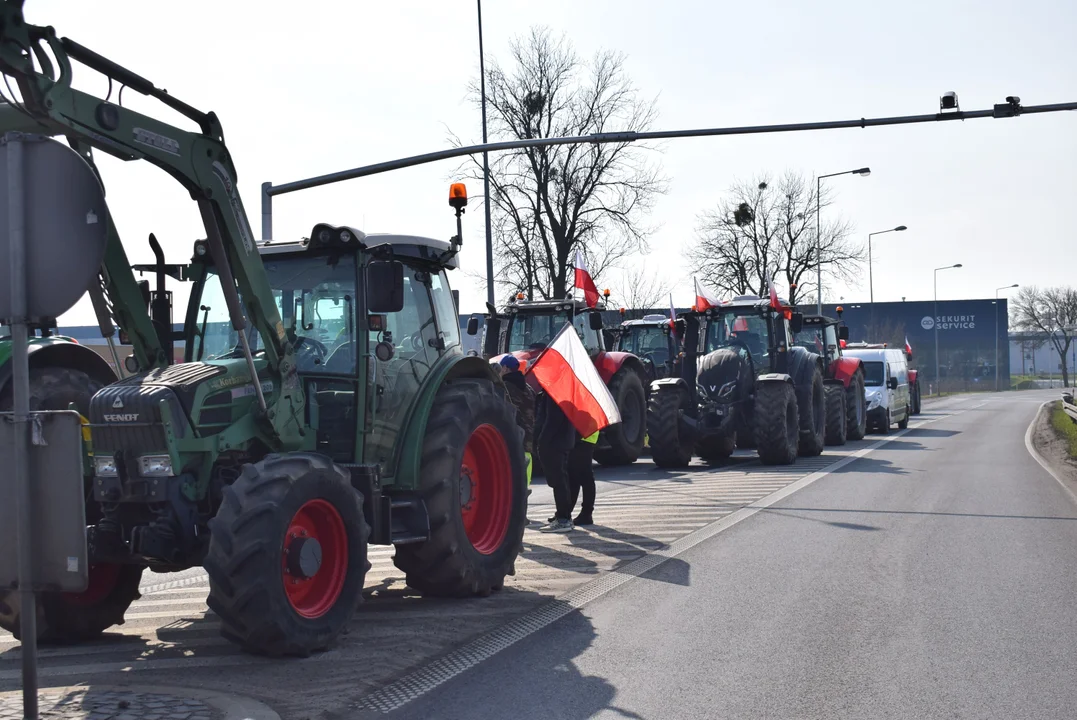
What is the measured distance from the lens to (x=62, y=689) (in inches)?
222

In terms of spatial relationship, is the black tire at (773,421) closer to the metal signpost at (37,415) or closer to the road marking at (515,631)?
the road marking at (515,631)

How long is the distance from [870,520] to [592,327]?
776 cm

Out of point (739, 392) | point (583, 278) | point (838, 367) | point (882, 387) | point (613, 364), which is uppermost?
point (583, 278)

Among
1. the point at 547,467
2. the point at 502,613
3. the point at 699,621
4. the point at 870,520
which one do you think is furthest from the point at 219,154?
the point at 870,520

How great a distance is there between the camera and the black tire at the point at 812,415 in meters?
20.6

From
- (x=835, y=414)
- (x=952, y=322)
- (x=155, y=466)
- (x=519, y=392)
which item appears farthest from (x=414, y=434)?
(x=952, y=322)

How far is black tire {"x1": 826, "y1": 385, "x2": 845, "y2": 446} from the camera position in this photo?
2361cm

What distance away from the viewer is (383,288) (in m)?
7.20

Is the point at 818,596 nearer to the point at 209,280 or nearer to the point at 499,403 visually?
the point at 499,403

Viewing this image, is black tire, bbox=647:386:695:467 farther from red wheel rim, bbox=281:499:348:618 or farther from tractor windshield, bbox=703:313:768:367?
red wheel rim, bbox=281:499:348:618

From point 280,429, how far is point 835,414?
61.1ft

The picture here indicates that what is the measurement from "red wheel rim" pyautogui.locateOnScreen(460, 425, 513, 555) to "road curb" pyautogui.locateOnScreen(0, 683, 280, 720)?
10.6ft

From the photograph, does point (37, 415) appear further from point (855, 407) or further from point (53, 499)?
point (855, 407)

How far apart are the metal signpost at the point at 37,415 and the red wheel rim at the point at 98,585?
2238mm
